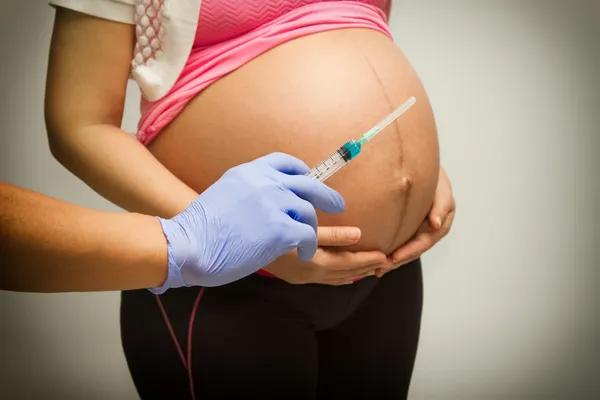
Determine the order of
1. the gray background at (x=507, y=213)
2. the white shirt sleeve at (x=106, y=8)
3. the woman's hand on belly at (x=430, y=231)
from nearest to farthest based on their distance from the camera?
the white shirt sleeve at (x=106, y=8), the woman's hand on belly at (x=430, y=231), the gray background at (x=507, y=213)

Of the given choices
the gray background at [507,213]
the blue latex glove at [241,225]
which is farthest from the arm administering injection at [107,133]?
the gray background at [507,213]

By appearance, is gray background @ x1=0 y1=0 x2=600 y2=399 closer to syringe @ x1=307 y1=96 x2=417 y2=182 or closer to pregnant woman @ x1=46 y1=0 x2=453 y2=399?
pregnant woman @ x1=46 y1=0 x2=453 y2=399

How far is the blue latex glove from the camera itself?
2.11 feet

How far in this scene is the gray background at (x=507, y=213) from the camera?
1.47m

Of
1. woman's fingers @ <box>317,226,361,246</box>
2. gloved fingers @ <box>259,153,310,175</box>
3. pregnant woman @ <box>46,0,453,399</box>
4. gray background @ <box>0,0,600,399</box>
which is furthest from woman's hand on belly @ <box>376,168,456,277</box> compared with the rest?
gray background @ <box>0,0,600,399</box>

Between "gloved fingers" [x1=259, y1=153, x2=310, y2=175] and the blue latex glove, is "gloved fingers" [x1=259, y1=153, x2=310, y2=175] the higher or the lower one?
the higher one

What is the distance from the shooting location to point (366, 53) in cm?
86

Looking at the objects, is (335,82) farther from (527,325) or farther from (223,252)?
(527,325)

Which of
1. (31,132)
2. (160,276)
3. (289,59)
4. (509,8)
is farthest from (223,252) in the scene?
(509,8)

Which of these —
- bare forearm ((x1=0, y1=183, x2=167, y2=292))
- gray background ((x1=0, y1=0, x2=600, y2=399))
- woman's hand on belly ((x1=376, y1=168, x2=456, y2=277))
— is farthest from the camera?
gray background ((x1=0, y1=0, x2=600, y2=399))

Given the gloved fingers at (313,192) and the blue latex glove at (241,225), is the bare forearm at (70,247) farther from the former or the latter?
the gloved fingers at (313,192)

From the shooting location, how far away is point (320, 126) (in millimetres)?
799

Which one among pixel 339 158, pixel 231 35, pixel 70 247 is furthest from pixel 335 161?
pixel 70 247

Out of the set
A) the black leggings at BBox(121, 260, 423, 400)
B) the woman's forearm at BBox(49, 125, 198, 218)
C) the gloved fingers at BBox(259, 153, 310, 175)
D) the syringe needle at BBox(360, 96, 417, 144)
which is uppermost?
the syringe needle at BBox(360, 96, 417, 144)
